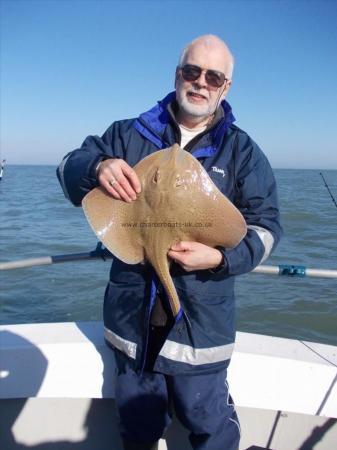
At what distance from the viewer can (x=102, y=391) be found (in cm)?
262

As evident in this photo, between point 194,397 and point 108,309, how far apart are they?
2.24 feet

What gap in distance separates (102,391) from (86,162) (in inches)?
58.5

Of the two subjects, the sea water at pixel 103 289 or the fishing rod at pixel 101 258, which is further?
the sea water at pixel 103 289

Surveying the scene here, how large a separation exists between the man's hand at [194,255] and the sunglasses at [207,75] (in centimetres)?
93

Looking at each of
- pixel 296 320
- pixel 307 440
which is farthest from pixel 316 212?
pixel 307 440

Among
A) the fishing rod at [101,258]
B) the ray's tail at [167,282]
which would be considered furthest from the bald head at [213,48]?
the fishing rod at [101,258]

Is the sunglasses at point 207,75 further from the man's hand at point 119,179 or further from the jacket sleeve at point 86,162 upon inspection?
the man's hand at point 119,179

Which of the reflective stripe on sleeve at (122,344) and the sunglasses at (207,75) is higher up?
the sunglasses at (207,75)

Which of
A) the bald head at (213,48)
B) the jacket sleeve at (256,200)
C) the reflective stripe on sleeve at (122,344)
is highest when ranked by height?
the bald head at (213,48)

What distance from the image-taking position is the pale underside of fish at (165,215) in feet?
6.46

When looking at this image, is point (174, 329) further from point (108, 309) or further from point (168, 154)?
point (168, 154)

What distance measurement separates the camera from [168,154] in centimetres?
198

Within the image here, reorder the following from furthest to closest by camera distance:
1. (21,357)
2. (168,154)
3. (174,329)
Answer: (21,357)
(174,329)
(168,154)

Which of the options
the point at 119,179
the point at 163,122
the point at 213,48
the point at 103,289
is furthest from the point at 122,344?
the point at 103,289
